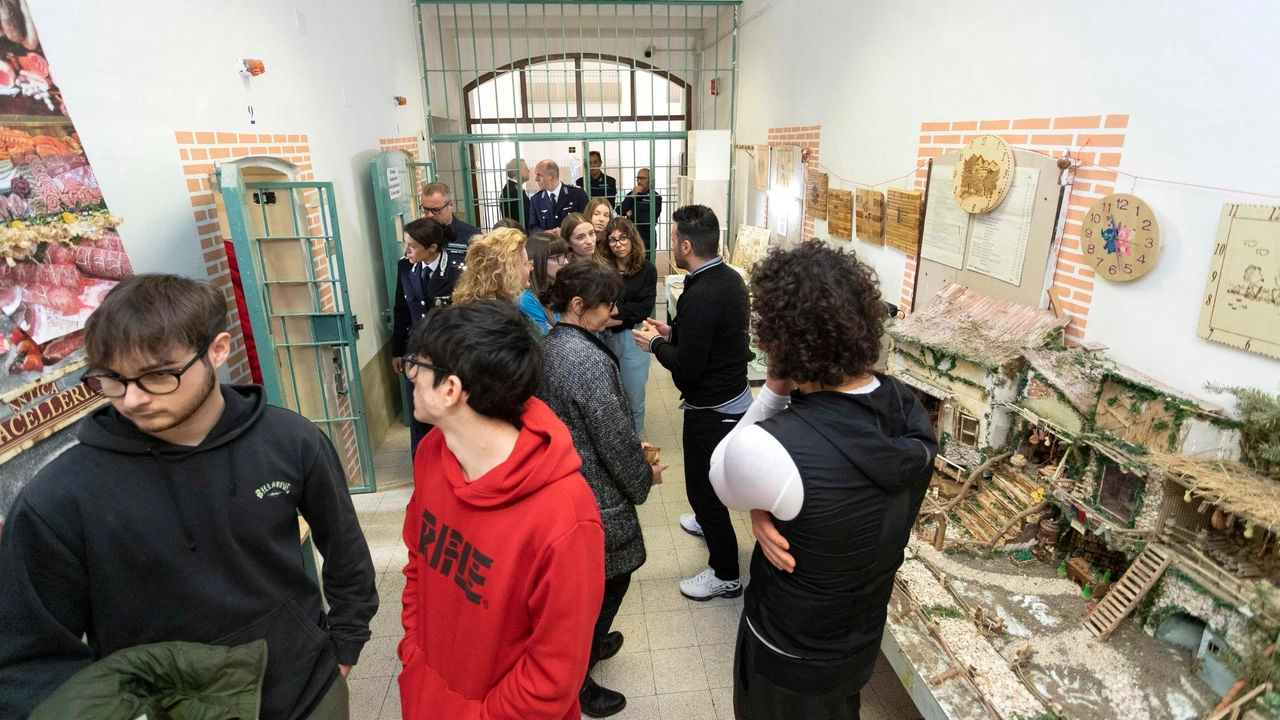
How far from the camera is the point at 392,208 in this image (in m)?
5.07

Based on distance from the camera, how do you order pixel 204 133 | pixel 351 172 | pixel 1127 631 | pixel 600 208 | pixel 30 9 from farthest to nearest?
pixel 600 208 < pixel 351 172 < pixel 204 133 < pixel 1127 631 < pixel 30 9

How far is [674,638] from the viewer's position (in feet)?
9.87

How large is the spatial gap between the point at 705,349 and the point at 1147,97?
1.95 m

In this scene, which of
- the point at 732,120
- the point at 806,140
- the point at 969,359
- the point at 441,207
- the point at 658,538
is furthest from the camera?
the point at 732,120

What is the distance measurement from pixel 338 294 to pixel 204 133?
4.31 ft

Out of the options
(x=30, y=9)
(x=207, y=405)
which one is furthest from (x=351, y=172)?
(x=207, y=405)

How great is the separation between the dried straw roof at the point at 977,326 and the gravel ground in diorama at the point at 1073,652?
895mm

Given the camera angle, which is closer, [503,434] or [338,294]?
[503,434]

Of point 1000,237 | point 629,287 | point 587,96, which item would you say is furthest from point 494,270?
point 587,96

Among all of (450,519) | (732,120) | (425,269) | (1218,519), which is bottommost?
(1218,519)

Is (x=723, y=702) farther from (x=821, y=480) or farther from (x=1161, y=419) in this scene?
(x=1161, y=419)

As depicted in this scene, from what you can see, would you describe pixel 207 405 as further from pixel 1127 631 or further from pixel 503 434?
pixel 1127 631

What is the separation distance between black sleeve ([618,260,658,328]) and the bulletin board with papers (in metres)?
1.69

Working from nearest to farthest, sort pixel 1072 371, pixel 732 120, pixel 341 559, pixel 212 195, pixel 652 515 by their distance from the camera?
pixel 341 559 → pixel 1072 371 → pixel 212 195 → pixel 652 515 → pixel 732 120
